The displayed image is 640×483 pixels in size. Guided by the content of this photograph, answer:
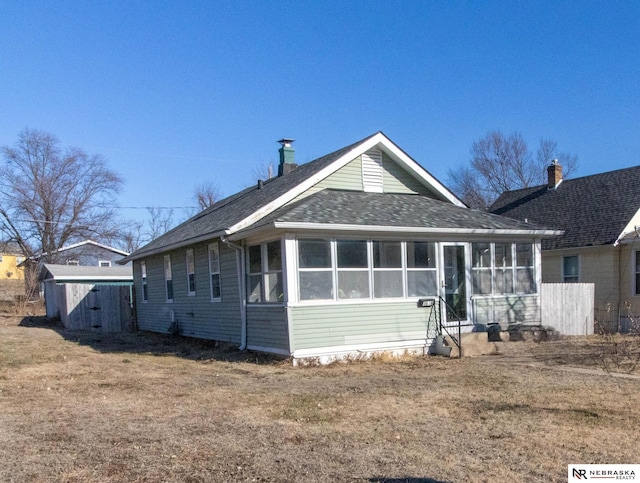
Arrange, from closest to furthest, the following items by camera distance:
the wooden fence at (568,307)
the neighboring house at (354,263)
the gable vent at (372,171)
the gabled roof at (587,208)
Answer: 1. the neighboring house at (354,263)
2. the gable vent at (372,171)
3. the wooden fence at (568,307)
4. the gabled roof at (587,208)

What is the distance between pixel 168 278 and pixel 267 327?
714 centimetres

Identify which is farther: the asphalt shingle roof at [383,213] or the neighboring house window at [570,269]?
the neighboring house window at [570,269]

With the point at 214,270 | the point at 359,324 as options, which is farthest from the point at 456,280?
the point at 214,270

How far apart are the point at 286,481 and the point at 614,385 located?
6.28 metres

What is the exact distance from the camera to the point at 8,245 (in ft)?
156

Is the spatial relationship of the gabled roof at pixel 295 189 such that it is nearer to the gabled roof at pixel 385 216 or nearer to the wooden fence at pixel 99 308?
the gabled roof at pixel 385 216

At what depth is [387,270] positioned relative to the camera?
1327 centimetres

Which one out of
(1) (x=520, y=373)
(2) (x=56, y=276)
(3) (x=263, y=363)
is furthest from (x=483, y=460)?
(2) (x=56, y=276)

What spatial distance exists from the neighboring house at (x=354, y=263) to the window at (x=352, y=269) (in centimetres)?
2

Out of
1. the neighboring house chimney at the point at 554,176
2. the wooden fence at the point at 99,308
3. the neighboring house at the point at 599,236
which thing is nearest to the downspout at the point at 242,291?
the wooden fence at the point at 99,308

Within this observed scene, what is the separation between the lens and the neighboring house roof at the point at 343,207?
12875 millimetres

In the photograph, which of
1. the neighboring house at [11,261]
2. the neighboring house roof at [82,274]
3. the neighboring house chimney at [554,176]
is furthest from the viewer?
the neighboring house at [11,261]

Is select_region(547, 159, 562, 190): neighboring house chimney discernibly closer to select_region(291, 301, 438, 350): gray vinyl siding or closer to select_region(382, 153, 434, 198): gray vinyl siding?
select_region(382, 153, 434, 198): gray vinyl siding

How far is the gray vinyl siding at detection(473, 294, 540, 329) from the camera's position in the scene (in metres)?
14.8
